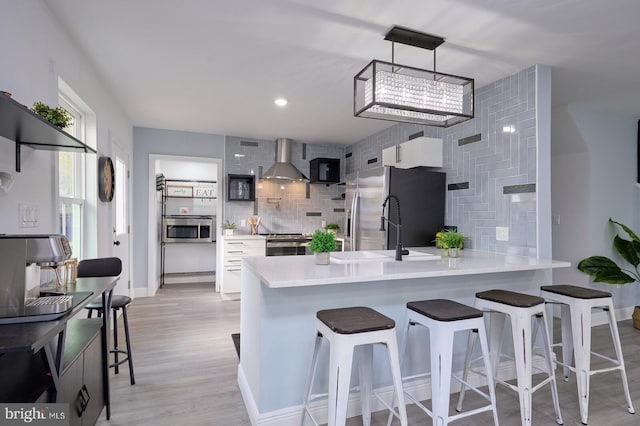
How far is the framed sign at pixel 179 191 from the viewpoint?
20.7 feet

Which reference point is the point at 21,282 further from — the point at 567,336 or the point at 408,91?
the point at 567,336

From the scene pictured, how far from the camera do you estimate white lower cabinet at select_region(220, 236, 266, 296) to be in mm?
4980

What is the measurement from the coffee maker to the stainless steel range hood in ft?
12.9

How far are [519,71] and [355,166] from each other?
3.09m

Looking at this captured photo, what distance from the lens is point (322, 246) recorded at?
216 centimetres

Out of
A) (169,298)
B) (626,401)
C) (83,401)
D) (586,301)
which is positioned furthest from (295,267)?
(169,298)

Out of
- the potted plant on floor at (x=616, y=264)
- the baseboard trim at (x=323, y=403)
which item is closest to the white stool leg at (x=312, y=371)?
the baseboard trim at (x=323, y=403)

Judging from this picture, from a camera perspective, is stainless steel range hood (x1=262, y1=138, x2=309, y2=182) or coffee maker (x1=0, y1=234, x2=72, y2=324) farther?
stainless steel range hood (x1=262, y1=138, x2=309, y2=182)

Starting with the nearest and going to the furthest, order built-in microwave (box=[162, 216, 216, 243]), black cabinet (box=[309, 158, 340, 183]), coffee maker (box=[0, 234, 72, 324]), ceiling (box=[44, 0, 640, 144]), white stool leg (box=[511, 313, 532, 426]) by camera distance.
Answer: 1. coffee maker (box=[0, 234, 72, 324])
2. white stool leg (box=[511, 313, 532, 426])
3. ceiling (box=[44, 0, 640, 144])
4. black cabinet (box=[309, 158, 340, 183])
5. built-in microwave (box=[162, 216, 216, 243])

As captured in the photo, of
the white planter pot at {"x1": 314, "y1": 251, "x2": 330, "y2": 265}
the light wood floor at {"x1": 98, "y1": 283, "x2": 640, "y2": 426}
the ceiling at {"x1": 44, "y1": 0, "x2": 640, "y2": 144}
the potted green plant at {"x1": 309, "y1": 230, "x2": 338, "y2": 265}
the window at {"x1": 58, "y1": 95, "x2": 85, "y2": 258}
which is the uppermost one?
the ceiling at {"x1": 44, "y1": 0, "x2": 640, "y2": 144}

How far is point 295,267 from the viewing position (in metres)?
2.08

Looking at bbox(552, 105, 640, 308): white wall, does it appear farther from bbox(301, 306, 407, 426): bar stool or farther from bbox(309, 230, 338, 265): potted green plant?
bbox(301, 306, 407, 426): bar stool

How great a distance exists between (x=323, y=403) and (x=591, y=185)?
3993 millimetres

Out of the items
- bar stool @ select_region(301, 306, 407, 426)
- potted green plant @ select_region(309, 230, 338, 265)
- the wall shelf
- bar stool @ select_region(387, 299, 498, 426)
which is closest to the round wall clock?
the wall shelf
